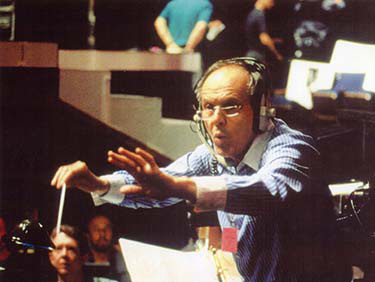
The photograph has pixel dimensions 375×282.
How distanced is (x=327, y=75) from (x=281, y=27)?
2733 millimetres

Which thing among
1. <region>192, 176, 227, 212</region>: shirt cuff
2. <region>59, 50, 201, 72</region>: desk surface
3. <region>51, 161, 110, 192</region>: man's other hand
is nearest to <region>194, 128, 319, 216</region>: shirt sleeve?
<region>192, 176, 227, 212</region>: shirt cuff

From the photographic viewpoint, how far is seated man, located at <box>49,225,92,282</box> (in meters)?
3.65

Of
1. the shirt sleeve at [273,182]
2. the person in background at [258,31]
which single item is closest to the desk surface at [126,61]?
the person in background at [258,31]

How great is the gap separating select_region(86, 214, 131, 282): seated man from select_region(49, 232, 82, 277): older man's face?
0.24m

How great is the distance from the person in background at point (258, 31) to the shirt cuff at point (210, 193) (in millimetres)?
3731

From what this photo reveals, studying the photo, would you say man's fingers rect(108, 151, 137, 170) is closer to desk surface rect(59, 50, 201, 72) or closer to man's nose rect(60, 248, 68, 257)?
man's nose rect(60, 248, 68, 257)

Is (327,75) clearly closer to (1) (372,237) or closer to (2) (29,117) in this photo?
(1) (372,237)

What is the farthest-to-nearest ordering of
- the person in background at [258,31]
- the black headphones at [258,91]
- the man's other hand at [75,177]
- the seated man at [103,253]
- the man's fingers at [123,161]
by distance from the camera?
1. the person in background at [258,31]
2. the seated man at [103,253]
3. the black headphones at [258,91]
4. the man's other hand at [75,177]
5. the man's fingers at [123,161]

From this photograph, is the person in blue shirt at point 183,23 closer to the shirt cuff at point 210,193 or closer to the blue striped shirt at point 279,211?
the blue striped shirt at point 279,211

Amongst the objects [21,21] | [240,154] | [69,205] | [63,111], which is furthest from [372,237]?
[21,21]

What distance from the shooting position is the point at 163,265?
2.03 meters

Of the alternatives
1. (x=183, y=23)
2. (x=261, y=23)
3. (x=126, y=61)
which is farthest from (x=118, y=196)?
(x=261, y=23)

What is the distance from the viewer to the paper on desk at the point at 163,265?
6.43 ft

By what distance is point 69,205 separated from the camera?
4973 mm
